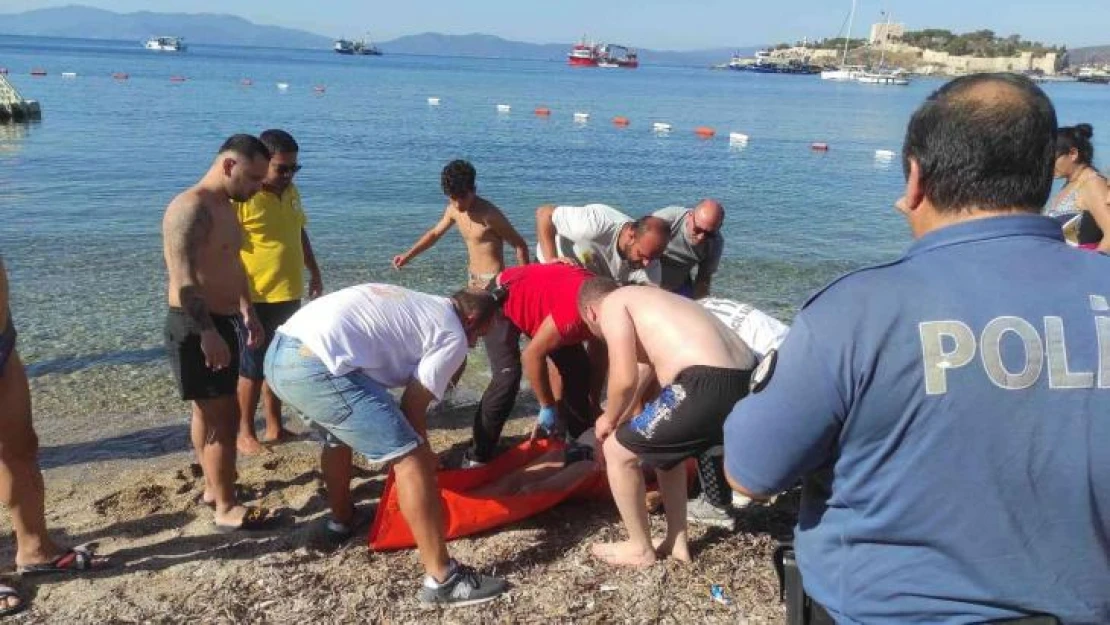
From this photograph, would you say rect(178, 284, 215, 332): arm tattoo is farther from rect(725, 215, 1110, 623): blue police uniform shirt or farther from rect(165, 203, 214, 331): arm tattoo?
rect(725, 215, 1110, 623): blue police uniform shirt

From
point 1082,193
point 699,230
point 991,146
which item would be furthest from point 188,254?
point 1082,193

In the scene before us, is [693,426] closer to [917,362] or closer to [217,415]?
[917,362]

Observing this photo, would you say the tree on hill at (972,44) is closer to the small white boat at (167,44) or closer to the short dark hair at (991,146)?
the small white boat at (167,44)

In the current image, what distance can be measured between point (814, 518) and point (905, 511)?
25 cm

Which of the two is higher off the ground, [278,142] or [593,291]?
[278,142]

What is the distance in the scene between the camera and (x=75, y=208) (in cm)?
1521

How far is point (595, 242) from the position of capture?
5.82 metres

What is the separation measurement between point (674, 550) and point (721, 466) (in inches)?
22.3

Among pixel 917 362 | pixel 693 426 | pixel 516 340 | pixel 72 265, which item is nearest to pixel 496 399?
pixel 516 340

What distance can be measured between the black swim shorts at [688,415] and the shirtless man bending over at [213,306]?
6.84 feet

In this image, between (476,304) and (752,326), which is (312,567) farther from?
(752,326)

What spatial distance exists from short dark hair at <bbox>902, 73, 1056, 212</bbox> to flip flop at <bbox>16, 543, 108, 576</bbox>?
3932 mm

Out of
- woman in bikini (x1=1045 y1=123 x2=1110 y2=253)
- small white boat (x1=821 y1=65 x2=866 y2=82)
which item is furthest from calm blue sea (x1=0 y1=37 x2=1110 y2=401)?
small white boat (x1=821 y1=65 x2=866 y2=82)

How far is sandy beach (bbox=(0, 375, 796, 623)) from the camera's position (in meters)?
3.60
